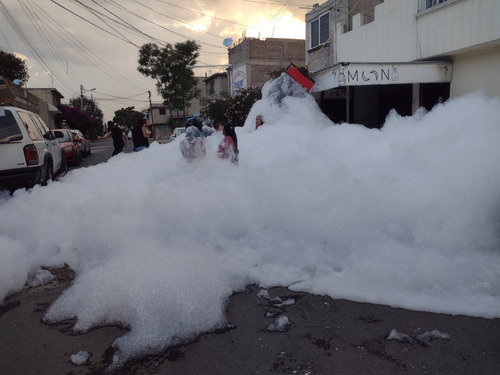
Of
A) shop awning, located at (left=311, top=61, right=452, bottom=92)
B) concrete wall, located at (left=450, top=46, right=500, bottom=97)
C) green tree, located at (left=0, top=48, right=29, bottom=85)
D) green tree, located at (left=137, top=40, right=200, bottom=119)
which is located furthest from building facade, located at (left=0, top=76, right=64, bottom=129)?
concrete wall, located at (left=450, top=46, right=500, bottom=97)

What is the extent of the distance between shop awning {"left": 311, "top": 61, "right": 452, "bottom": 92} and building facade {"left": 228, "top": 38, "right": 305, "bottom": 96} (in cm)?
2025

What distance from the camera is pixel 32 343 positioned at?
2867 mm

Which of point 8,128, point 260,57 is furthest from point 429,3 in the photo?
point 260,57

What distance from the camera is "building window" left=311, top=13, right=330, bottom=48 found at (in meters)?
15.9

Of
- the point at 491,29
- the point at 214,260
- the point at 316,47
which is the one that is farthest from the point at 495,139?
the point at 316,47

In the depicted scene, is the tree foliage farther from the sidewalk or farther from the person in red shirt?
the sidewalk

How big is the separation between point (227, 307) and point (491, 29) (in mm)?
8127

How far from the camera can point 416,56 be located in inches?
399

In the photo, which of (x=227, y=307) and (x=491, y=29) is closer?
(x=227, y=307)

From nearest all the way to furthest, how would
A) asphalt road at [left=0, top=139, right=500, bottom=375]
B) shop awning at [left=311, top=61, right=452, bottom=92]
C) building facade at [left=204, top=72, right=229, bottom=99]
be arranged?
asphalt road at [left=0, top=139, right=500, bottom=375], shop awning at [left=311, top=61, right=452, bottom=92], building facade at [left=204, top=72, right=229, bottom=99]

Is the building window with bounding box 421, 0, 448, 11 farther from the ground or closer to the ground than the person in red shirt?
farther from the ground

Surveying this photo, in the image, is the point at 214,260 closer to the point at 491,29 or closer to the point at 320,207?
the point at 320,207

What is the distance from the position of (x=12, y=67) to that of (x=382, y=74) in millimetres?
26739

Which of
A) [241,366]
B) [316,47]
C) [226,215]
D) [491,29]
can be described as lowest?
[241,366]
